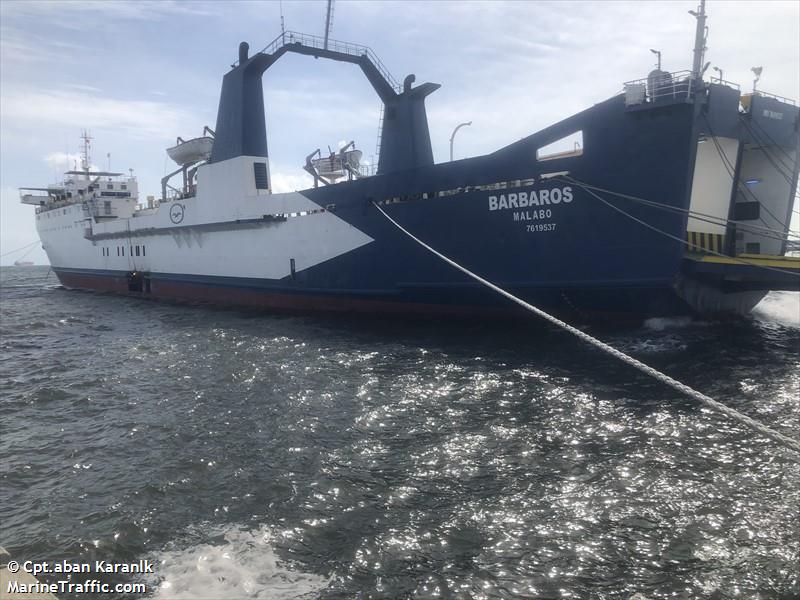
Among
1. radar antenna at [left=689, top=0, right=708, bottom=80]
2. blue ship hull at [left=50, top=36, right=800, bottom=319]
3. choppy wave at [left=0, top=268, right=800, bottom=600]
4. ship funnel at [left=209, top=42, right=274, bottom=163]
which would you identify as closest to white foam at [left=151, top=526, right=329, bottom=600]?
choppy wave at [left=0, top=268, right=800, bottom=600]

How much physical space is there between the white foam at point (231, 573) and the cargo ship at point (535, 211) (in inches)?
364

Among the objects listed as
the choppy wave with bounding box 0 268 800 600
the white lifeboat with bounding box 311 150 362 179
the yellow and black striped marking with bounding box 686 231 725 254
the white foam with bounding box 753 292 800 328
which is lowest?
the white foam with bounding box 753 292 800 328

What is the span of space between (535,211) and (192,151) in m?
16.3

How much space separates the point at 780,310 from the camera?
49.3ft

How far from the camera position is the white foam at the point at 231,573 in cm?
401

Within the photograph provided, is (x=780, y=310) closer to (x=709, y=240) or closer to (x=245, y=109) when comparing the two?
(x=709, y=240)

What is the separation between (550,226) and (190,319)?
11561 millimetres

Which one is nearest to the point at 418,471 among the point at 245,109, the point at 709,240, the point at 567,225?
the point at 567,225

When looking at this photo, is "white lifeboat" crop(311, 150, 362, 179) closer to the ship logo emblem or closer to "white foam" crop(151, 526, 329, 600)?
the ship logo emblem

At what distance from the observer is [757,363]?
9469mm

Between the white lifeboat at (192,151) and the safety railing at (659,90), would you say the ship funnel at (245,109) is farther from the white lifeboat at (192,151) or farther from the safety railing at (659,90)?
the safety railing at (659,90)

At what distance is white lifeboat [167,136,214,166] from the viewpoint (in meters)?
22.1

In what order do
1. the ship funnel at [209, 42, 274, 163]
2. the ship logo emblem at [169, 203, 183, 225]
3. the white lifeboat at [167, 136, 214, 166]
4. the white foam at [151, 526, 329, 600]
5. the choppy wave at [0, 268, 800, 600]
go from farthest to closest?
the white lifeboat at [167, 136, 214, 166] → the ship logo emblem at [169, 203, 183, 225] → the ship funnel at [209, 42, 274, 163] → the choppy wave at [0, 268, 800, 600] → the white foam at [151, 526, 329, 600]

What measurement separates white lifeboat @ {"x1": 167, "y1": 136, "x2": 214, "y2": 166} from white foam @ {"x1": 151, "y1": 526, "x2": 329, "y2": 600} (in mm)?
20182
